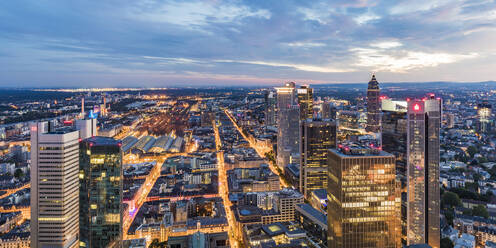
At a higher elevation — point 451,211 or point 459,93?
point 459,93

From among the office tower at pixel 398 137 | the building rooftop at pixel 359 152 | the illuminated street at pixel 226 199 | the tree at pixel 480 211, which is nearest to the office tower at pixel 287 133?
the illuminated street at pixel 226 199

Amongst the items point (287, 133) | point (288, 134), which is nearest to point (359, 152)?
point (288, 134)

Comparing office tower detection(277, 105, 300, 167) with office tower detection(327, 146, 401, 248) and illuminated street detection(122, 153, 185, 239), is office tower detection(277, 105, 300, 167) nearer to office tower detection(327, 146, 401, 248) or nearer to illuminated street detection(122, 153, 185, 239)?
illuminated street detection(122, 153, 185, 239)

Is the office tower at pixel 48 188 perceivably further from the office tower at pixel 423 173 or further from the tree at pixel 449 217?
the tree at pixel 449 217

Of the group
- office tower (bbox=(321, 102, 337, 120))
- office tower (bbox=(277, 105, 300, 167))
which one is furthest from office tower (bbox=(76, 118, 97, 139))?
office tower (bbox=(321, 102, 337, 120))

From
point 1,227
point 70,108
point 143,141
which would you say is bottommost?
point 1,227

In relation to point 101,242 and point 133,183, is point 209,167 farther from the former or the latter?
point 101,242

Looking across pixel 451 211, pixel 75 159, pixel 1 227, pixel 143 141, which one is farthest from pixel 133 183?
pixel 451 211
